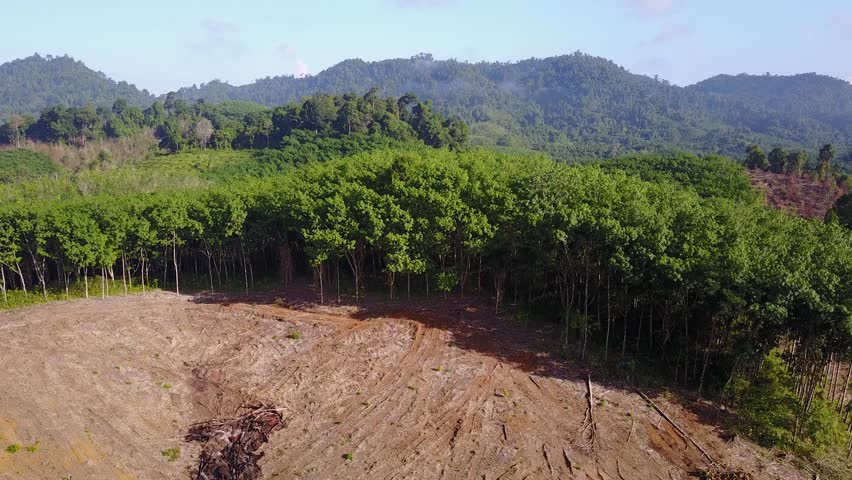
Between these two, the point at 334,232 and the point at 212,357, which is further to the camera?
the point at 334,232

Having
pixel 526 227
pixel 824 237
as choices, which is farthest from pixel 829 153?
pixel 526 227

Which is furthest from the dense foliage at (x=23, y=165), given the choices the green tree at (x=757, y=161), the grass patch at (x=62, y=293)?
the green tree at (x=757, y=161)

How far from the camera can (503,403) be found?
67.2 ft

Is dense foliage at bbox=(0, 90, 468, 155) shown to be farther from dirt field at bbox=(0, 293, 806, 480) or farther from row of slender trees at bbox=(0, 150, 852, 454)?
dirt field at bbox=(0, 293, 806, 480)

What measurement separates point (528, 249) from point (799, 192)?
142 feet

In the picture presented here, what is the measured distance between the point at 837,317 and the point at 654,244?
6115mm

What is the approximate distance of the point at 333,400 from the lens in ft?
69.4

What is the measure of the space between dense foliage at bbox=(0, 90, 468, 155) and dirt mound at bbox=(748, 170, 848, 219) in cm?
4616

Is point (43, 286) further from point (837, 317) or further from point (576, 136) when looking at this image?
point (576, 136)

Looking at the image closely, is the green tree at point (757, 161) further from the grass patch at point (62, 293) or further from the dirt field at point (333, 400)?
the grass patch at point (62, 293)

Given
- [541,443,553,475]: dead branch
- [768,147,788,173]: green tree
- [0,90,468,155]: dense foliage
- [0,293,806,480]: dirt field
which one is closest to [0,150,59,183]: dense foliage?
[0,90,468,155]: dense foliage

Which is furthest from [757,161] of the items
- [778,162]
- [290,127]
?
[290,127]

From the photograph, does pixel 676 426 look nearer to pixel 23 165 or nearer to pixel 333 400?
pixel 333 400

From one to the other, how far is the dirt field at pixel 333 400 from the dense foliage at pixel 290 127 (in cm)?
5197
